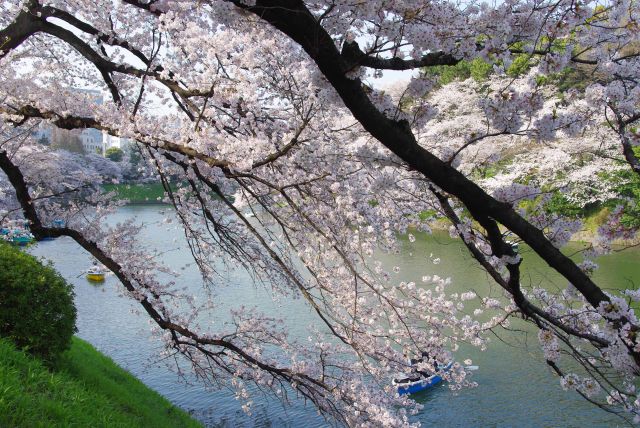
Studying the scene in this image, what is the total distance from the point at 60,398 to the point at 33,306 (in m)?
1.13

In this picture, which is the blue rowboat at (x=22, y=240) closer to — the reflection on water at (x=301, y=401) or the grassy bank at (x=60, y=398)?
the reflection on water at (x=301, y=401)

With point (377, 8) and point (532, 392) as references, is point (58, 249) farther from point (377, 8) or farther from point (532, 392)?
point (377, 8)

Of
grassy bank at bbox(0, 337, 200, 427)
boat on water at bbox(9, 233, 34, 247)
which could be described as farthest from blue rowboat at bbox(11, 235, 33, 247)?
grassy bank at bbox(0, 337, 200, 427)

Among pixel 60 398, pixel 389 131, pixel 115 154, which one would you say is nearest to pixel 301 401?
pixel 60 398

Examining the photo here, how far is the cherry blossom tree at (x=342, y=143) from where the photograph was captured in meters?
2.17

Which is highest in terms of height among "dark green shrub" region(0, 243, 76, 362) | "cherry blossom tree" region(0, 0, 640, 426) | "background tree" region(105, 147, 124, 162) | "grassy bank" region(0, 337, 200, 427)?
"background tree" region(105, 147, 124, 162)

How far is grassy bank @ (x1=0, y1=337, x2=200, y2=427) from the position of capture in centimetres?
286

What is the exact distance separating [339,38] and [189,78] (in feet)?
9.78

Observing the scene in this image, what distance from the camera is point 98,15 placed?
16.5 ft

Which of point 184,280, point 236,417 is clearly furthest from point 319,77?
point 184,280

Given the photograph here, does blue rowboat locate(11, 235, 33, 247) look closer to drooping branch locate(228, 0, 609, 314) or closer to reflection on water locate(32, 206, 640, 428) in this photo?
reflection on water locate(32, 206, 640, 428)

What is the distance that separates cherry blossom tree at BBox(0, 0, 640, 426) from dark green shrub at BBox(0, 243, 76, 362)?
2.30 feet

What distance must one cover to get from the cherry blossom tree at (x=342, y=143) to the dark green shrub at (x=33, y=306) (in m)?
0.70

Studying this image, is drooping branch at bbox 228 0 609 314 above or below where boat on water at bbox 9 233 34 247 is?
below
